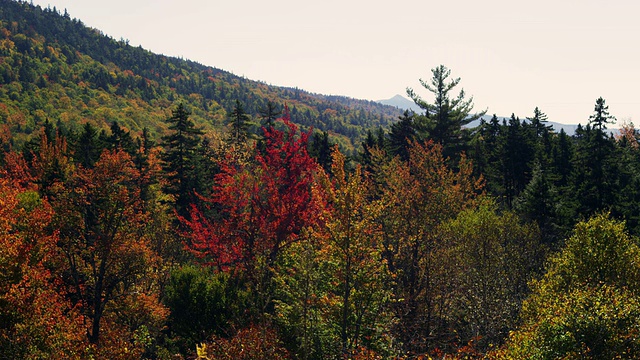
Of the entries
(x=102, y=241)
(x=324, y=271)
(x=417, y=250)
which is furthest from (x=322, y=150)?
(x=324, y=271)

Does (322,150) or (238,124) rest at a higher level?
(238,124)

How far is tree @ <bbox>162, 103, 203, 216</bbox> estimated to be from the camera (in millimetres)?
47625

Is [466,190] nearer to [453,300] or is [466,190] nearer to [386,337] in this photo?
[453,300]

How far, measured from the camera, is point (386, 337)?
22.7 metres

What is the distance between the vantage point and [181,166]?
48.5m

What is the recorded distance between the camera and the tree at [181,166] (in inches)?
1875

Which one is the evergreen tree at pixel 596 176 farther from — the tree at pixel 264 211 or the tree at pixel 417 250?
the tree at pixel 264 211

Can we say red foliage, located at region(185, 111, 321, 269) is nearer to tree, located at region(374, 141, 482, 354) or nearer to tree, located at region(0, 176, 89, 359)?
tree, located at region(374, 141, 482, 354)

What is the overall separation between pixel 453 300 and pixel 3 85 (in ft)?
731

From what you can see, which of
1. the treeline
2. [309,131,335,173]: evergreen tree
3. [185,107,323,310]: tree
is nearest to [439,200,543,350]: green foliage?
the treeline

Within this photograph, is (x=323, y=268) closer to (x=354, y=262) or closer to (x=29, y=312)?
(x=354, y=262)

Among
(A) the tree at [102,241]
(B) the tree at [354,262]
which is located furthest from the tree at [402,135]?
(A) the tree at [102,241]

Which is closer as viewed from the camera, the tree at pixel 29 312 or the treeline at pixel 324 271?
the tree at pixel 29 312

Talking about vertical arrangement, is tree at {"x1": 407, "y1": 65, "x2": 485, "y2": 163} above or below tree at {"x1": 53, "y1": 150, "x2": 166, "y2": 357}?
above
